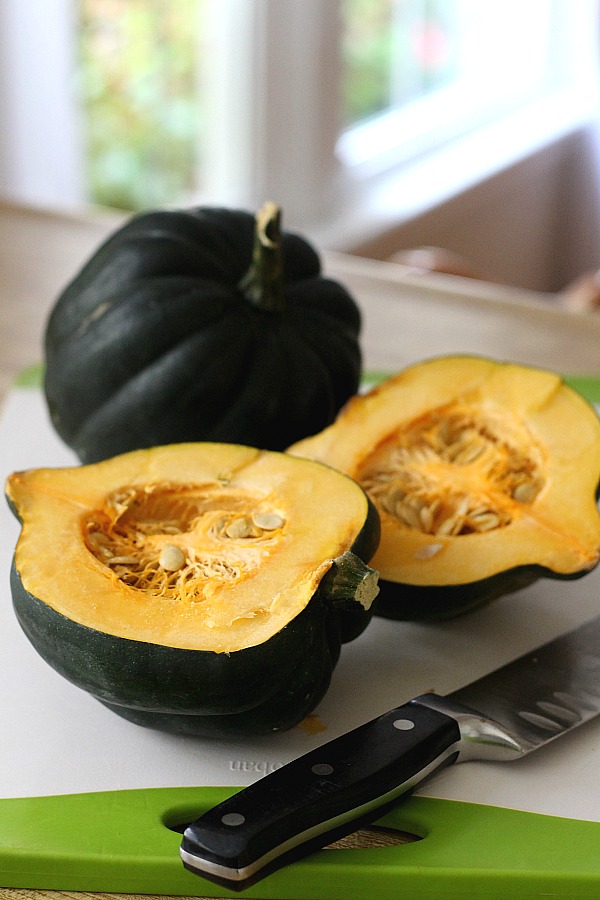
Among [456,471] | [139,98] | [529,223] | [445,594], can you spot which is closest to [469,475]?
[456,471]

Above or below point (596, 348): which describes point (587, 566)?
above

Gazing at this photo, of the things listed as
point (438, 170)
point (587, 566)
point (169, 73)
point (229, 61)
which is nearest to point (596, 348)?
point (587, 566)

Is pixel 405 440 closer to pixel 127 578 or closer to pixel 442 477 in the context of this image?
pixel 442 477

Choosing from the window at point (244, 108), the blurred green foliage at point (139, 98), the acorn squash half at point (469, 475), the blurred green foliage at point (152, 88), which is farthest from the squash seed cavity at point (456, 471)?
the blurred green foliage at point (139, 98)

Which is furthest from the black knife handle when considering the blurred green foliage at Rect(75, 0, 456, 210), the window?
the blurred green foliage at Rect(75, 0, 456, 210)

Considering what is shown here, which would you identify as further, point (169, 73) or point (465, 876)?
point (169, 73)

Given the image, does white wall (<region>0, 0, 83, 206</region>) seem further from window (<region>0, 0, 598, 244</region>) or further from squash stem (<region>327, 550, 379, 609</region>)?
squash stem (<region>327, 550, 379, 609</region>)

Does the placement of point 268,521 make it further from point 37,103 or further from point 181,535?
point 37,103
